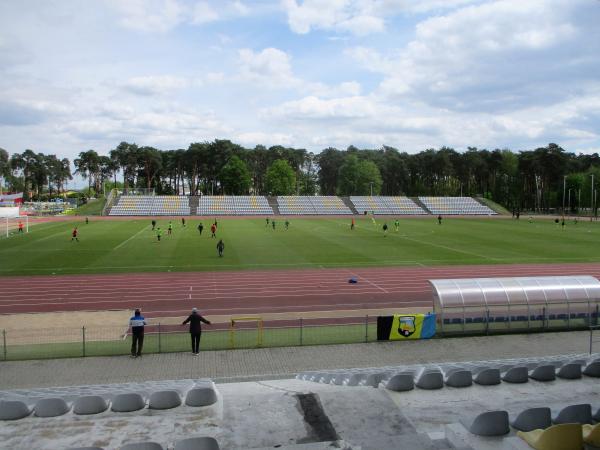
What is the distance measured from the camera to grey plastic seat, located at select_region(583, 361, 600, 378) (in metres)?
11.2

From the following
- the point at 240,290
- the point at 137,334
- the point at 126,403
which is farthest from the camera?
the point at 240,290

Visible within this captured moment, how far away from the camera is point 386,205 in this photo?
112m

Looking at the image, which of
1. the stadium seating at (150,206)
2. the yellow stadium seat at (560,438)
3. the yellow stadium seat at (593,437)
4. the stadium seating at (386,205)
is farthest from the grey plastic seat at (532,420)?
the stadium seating at (386,205)

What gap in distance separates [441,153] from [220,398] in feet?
451

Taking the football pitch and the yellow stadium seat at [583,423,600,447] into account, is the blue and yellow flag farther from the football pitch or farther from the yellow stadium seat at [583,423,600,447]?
the football pitch

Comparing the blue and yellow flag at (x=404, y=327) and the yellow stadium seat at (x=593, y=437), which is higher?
the yellow stadium seat at (x=593, y=437)

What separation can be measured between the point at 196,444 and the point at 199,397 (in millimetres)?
2875

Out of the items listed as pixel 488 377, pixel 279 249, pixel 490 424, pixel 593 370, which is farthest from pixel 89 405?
pixel 279 249

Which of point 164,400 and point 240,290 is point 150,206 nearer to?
point 240,290

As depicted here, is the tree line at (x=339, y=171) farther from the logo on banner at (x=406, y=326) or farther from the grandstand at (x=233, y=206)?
the logo on banner at (x=406, y=326)

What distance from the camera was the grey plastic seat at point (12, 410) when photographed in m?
8.91

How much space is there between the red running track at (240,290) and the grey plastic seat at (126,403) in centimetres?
1389

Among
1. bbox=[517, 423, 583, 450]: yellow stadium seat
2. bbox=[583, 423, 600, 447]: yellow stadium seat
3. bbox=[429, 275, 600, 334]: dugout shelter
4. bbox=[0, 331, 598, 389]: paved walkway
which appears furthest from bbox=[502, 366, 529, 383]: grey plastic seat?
bbox=[429, 275, 600, 334]: dugout shelter

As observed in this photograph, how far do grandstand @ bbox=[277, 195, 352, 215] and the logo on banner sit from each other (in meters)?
85.3
